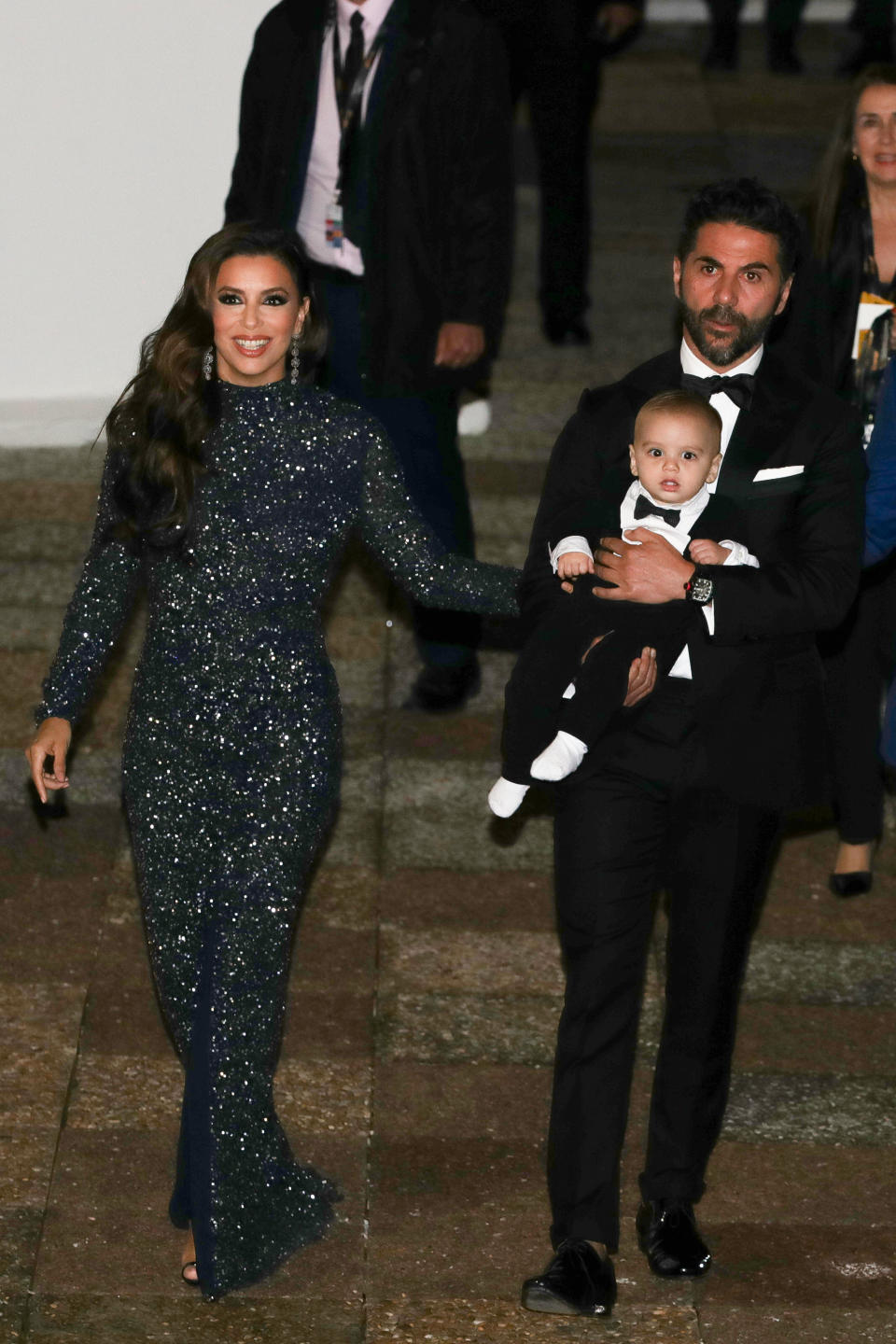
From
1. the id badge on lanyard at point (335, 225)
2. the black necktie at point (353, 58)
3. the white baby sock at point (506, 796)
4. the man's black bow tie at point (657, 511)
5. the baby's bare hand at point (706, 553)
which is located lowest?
the white baby sock at point (506, 796)

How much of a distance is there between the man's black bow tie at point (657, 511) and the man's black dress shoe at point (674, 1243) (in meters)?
1.59

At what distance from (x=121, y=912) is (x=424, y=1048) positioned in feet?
3.92

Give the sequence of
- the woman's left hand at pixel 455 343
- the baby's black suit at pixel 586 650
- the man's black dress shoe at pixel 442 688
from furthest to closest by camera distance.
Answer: the man's black dress shoe at pixel 442 688
the woman's left hand at pixel 455 343
the baby's black suit at pixel 586 650

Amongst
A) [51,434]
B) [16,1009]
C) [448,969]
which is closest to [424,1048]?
[448,969]

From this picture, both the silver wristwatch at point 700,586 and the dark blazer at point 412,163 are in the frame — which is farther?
the dark blazer at point 412,163

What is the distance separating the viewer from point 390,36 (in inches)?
290

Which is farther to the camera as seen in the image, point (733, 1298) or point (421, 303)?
point (421, 303)

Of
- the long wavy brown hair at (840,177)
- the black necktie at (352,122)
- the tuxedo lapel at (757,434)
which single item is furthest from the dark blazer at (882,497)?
the black necktie at (352,122)

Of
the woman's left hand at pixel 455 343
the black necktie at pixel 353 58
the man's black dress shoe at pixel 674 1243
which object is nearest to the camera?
the man's black dress shoe at pixel 674 1243

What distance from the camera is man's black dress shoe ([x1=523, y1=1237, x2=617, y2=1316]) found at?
488cm

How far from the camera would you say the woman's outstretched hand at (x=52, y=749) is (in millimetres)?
4922

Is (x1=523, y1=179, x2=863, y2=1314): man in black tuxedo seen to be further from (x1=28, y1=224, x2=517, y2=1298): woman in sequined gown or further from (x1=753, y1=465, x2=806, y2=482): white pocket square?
(x1=28, y1=224, x2=517, y2=1298): woman in sequined gown

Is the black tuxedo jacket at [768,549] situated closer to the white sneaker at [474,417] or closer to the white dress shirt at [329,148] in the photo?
the white dress shirt at [329,148]

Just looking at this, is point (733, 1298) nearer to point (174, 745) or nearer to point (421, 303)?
point (174, 745)
